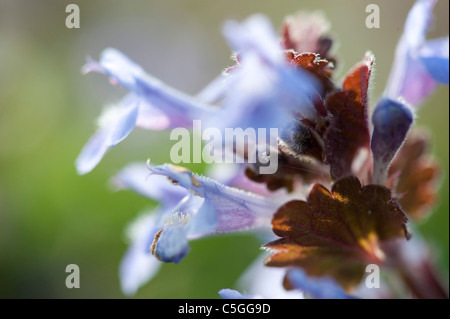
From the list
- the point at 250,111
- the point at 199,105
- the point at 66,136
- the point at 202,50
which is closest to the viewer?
the point at 250,111

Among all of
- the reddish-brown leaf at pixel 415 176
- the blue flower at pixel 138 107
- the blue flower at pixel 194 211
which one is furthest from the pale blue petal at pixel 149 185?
the reddish-brown leaf at pixel 415 176

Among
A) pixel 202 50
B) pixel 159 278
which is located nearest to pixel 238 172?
pixel 159 278

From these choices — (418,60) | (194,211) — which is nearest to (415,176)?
(418,60)

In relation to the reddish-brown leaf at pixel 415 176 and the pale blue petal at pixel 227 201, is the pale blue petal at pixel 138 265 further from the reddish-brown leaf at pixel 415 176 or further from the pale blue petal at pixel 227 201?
the reddish-brown leaf at pixel 415 176

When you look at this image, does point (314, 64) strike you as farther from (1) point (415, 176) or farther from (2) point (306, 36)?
(1) point (415, 176)

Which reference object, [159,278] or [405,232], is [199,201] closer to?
[405,232]
